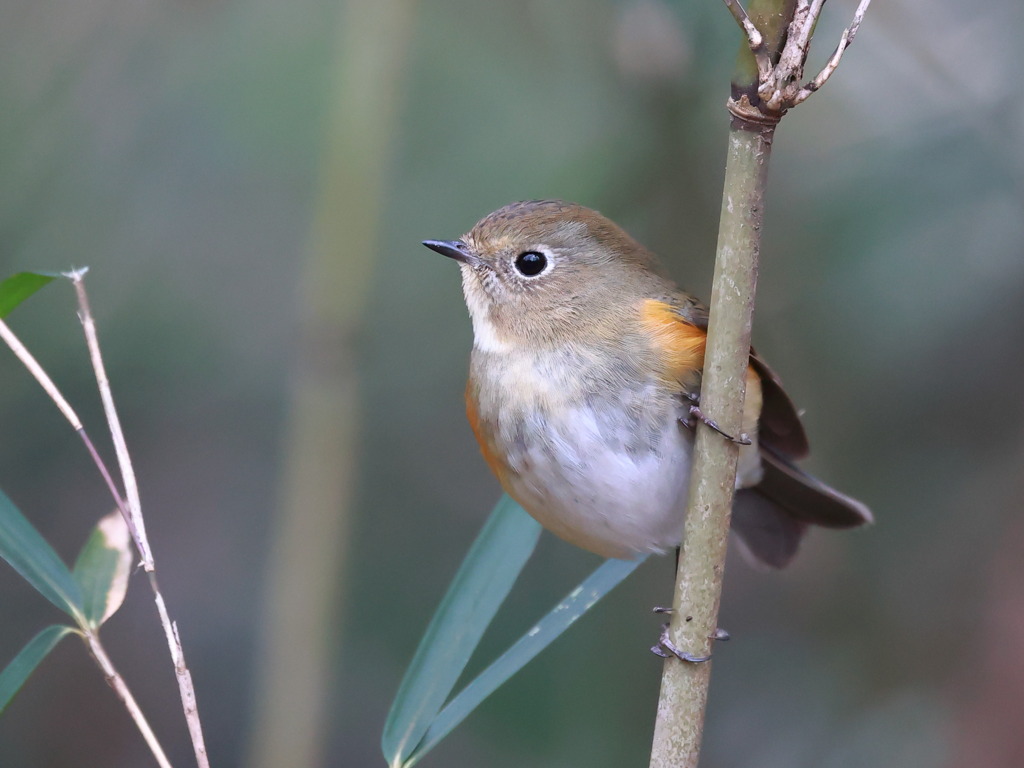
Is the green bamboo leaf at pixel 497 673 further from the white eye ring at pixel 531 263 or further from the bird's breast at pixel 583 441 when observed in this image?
the white eye ring at pixel 531 263

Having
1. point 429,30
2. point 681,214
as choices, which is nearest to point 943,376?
point 681,214

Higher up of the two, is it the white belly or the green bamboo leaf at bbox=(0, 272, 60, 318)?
the white belly

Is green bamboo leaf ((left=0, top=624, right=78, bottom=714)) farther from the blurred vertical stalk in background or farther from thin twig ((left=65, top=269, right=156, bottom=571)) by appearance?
the blurred vertical stalk in background

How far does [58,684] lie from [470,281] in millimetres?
2422

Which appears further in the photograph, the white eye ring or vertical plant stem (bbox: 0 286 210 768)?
the white eye ring

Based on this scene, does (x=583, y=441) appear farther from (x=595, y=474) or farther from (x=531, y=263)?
(x=531, y=263)

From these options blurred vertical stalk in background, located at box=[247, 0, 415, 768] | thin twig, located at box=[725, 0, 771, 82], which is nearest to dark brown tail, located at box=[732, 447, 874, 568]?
blurred vertical stalk in background, located at box=[247, 0, 415, 768]

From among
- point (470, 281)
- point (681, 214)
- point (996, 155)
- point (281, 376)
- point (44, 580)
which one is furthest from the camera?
point (281, 376)

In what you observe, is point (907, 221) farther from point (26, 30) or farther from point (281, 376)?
point (26, 30)

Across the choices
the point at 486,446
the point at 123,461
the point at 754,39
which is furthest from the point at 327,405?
the point at 754,39

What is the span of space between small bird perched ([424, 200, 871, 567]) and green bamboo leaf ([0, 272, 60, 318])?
107 centimetres

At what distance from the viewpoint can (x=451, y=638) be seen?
204 cm

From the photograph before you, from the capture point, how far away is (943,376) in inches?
137

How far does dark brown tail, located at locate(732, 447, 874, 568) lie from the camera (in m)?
2.88
